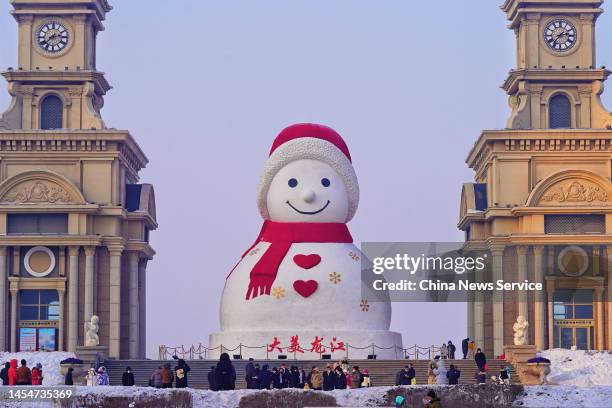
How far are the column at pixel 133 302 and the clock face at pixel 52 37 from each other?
362 inches

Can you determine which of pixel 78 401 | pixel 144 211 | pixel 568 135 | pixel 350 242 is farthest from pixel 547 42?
pixel 78 401

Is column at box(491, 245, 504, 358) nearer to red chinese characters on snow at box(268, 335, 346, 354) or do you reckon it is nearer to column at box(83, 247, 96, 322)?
red chinese characters on snow at box(268, 335, 346, 354)

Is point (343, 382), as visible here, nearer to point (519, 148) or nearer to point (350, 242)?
point (350, 242)

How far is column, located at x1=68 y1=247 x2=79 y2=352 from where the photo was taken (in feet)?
243

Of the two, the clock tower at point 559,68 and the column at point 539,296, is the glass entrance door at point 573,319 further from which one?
the clock tower at point 559,68

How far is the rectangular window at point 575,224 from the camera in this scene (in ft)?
246

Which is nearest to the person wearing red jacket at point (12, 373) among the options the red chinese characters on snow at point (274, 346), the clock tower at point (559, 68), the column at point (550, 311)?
the red chinese characters on snow at point (274, 346)

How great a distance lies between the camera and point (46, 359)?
220 feet

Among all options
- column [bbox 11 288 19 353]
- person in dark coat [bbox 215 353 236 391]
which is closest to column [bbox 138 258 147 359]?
column [bbox 11 288 19 353]

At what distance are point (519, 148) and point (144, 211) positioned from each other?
15.7 metres

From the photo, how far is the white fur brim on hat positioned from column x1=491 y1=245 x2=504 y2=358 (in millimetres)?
6823

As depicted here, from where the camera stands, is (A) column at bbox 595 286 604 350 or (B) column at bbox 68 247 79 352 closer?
(B) column at bbox 68 247 79 352

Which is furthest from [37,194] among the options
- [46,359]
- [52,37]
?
[46,359]

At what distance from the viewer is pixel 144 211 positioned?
77.6m
